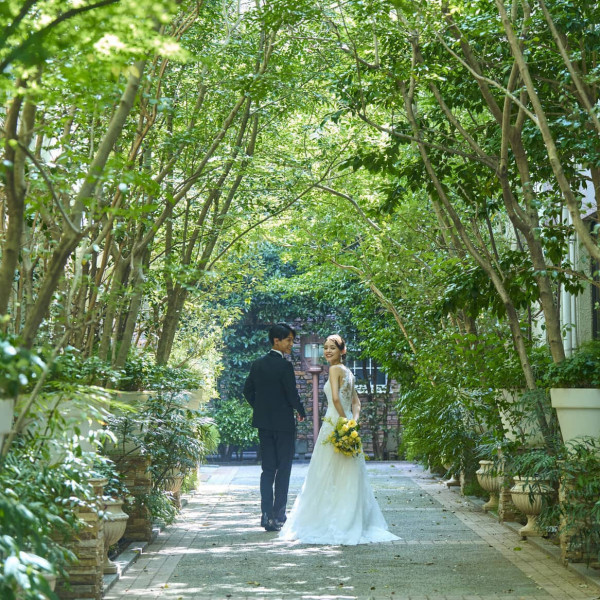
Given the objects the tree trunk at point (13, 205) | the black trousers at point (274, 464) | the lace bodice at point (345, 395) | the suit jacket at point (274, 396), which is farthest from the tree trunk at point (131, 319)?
the tree trunk at point (13, 205)

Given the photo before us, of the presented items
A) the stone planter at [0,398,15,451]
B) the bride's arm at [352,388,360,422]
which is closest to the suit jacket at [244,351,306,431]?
the bride's arm at [352,388,360,422]

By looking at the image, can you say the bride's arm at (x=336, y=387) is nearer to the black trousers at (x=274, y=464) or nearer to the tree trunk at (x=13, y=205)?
the black trousers at (x=274, y=464)

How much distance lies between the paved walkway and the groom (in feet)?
1.16

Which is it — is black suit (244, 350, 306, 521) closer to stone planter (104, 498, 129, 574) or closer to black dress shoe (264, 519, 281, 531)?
black dress shoe (264, 519, 281, 531)

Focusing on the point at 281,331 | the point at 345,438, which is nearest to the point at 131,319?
the point at 281,331

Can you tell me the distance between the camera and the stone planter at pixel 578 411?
7523mm

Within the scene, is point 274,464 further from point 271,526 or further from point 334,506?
point 334,506

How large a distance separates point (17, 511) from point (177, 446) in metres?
5.97

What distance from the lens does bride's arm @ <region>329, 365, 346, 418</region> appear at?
1035cm

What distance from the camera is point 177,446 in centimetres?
956

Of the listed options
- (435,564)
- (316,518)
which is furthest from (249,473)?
(435,564)

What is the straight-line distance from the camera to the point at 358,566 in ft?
26.1

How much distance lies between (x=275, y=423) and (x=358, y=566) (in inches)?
102

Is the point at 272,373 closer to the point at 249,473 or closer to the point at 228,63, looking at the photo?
the point at 228,63
